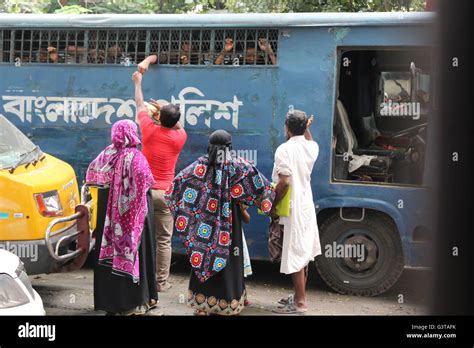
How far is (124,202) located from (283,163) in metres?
1.21

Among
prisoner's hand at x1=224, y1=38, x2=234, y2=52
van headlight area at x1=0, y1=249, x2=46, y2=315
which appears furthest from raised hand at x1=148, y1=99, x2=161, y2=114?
van headlight area at x1=0, y1=249, x2=46, y2=315

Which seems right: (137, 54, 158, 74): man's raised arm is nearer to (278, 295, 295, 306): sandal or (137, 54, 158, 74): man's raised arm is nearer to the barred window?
the barred window

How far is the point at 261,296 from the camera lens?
6.20 m

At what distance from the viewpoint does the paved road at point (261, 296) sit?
567 centimetres

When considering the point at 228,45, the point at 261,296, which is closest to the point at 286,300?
the point at 261,296

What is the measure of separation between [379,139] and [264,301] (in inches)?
85.0

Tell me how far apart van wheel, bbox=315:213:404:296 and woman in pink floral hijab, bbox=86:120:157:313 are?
69.3 inches

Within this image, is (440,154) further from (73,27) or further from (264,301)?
(73,27)

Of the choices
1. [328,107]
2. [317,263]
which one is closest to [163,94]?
[328,107]

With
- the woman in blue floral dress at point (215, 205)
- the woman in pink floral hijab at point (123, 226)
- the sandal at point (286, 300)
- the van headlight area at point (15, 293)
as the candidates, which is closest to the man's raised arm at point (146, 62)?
the woman in pink floral hijab at point (123, 226)

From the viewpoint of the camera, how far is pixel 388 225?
20.1 feet

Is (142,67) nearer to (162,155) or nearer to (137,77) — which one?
(137,77)

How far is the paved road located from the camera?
5.67 m

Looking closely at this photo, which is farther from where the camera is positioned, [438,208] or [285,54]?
[285,54]
